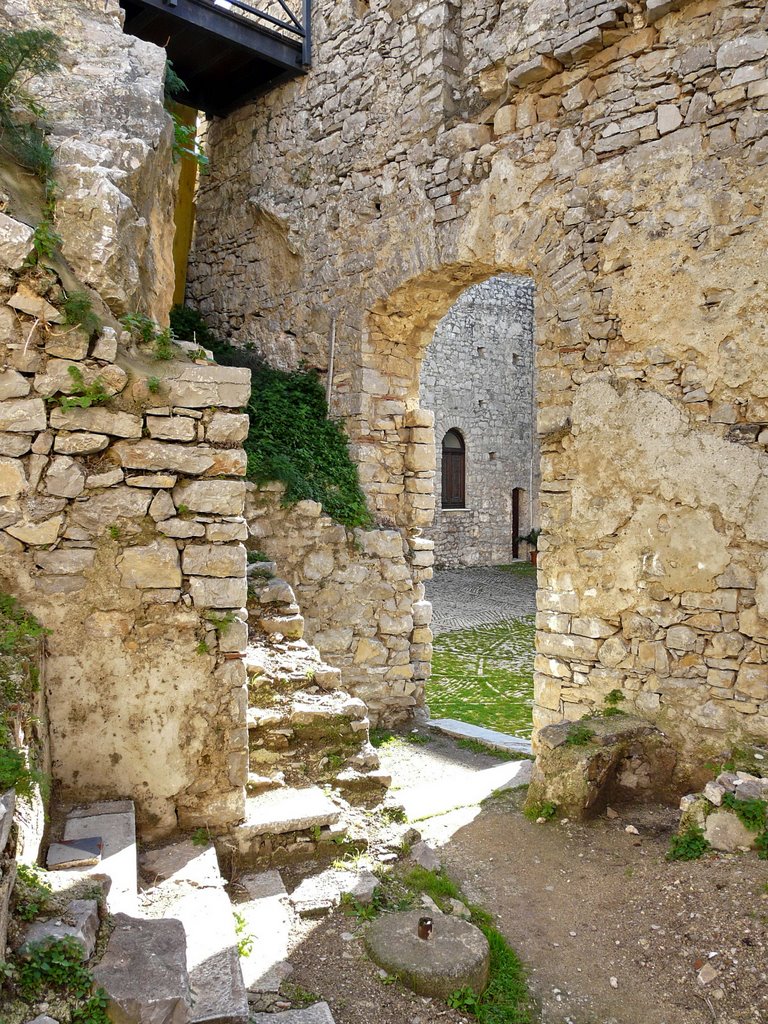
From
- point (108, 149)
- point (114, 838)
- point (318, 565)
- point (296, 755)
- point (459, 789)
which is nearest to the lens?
point (114, 838)

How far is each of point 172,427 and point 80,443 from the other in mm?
401

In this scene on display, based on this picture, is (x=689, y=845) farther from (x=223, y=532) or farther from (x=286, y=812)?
(x=223, y=532)

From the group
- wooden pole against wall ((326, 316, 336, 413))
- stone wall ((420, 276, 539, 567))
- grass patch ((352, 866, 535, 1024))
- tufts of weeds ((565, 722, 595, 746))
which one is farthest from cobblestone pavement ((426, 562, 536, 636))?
grass patch ((352, 866, 535, 1024))

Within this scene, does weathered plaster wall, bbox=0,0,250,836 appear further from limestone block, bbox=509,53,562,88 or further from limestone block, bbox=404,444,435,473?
limestone block, bbox=404,444,435,473

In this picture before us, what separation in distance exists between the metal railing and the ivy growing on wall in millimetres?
3554

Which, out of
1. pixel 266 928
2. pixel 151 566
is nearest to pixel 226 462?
pixel 151 566

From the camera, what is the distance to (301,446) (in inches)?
294

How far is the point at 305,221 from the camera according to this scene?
814 centimetres

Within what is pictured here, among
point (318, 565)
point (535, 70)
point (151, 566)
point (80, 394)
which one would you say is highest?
point (535, 70)

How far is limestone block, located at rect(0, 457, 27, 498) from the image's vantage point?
10.4 feet

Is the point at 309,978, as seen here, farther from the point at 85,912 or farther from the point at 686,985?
the point at 686,985

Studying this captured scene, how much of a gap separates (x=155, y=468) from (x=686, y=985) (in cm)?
322

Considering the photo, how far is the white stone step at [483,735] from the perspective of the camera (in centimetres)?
666

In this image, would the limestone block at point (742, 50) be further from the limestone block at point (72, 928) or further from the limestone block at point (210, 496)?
the limestone block at point (72, 928)
